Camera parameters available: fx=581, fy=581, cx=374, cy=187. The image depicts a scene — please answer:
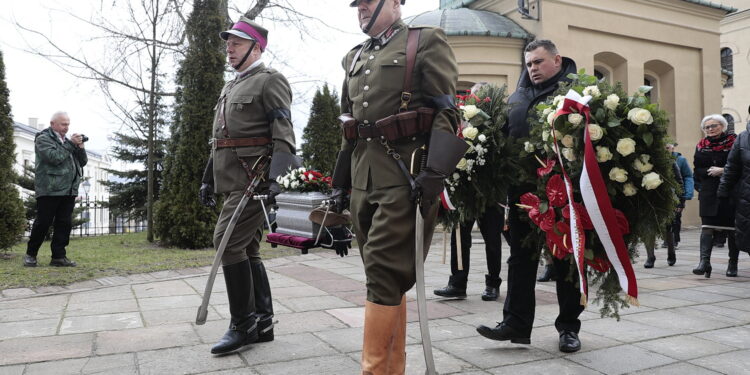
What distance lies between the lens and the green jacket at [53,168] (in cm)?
780

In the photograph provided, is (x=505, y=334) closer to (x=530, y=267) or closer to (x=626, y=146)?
(x=530, y=267)

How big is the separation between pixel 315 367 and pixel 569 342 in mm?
1621

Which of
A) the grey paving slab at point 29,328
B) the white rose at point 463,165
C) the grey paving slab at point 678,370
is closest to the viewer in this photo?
the grey paving slab at point 678,370

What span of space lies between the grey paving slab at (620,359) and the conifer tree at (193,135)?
8285mm

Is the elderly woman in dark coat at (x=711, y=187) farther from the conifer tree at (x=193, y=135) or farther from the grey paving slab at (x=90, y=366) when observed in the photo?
the conifer tree at (x=193, y=135)

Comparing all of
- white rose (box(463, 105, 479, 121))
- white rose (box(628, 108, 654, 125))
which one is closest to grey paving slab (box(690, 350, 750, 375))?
white rose (box(628, 108, 654, 125))

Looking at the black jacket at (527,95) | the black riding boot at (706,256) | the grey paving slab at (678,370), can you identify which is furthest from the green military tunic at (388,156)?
the black riding boot at (706,256)

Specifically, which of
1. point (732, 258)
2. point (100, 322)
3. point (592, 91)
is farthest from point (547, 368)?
point (732, 258)

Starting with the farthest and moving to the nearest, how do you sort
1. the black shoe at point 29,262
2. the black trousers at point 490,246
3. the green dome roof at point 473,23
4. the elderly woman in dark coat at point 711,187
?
the green dome roof at point 473,23 < the black shoe at point 29,262 < the elderly woman in dark coat at point 711,187 < the black trousers at point 490,246

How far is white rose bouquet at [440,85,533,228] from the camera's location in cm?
502

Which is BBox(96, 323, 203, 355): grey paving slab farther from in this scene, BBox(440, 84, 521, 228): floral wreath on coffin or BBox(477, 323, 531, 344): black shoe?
BBox(440, 84, 521, 228): floral wreath on coffin

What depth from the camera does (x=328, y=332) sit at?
4254mm

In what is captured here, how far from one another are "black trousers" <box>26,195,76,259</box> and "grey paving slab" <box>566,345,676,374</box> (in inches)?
276

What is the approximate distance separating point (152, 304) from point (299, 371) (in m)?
2.66
